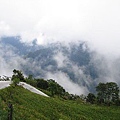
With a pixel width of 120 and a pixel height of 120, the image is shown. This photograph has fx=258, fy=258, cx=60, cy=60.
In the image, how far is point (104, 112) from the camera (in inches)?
2808

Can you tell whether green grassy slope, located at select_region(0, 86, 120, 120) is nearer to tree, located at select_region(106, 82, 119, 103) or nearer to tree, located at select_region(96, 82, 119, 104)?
tree, located at select_region(106, 82, 119, 103)

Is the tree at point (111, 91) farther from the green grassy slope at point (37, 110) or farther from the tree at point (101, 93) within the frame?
the green grassy slope at point (37, 110)

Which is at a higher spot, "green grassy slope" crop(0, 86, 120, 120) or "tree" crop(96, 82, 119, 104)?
"tree" crop(96, 82, 119, 104)

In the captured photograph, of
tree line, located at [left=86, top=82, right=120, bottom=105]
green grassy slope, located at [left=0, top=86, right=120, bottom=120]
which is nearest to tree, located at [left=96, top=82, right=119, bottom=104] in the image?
tree line, located at [left=86, top=82, right=120, bottom=105]

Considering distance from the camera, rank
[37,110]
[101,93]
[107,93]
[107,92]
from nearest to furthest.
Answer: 1. [37,110]
2. [107,93]
3. [107,92]
4. [101,93]

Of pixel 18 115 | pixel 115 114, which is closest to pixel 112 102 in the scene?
pixel 115 114

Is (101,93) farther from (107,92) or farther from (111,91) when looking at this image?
(111,91)

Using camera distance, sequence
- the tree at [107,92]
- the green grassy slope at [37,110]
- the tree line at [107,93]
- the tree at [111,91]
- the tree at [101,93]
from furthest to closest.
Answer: the tree at [101,93], the tree at [107,92], the tree at [111,91], the tree line at [107,93], the green grassy slope at [37,110]

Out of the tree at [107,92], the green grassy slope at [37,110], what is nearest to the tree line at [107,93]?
the tree at [107,92]

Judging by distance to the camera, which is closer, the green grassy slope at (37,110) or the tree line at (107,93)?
the green grassy slope at (37,110)

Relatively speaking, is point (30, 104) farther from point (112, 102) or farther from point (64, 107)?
point (112, 102)

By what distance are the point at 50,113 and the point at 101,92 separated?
75.7 metres

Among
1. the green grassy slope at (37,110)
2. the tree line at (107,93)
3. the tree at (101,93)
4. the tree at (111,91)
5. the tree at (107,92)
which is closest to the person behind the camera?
the green grassy slope at (37,110)

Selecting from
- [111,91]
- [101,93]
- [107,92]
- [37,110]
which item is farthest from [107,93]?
[37,110]
